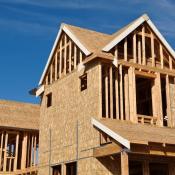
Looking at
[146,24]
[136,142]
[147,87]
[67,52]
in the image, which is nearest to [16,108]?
[67,52]

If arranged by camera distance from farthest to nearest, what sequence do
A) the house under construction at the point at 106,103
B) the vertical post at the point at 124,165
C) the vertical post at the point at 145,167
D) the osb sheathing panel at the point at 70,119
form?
the osb sheathing panel at the point at 70,119, the vertical post at the point at 145,167, the house under construction at the point at 106,103, the vertical post at the point at 124,165

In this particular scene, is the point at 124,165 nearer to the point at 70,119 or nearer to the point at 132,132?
the point at 132,132

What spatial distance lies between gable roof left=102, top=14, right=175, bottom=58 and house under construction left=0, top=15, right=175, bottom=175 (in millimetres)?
54

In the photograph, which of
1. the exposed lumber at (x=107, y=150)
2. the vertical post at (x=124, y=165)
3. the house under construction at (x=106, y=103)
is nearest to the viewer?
the vertical post at (x=124, y=165)

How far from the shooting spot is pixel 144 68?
20.8 m

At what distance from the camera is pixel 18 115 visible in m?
30.3

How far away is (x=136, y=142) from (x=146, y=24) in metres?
9.21

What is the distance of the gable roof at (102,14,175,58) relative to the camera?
64.8 ft

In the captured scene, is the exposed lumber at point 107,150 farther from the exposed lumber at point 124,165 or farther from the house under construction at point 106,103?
the exposed lumber at point 124,165

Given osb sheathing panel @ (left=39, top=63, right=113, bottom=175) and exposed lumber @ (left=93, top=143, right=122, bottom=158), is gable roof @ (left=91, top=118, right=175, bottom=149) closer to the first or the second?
exposed lumber @ (left=93, top=143, right=122, bottom=158)

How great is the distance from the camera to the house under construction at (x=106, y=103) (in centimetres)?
1767

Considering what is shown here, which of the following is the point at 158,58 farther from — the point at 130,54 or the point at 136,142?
the point at 136,142

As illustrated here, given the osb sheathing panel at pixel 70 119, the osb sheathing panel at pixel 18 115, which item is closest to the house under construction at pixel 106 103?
the osb sheathing panel at pixel 70 119

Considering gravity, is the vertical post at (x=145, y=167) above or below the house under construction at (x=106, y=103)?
below
